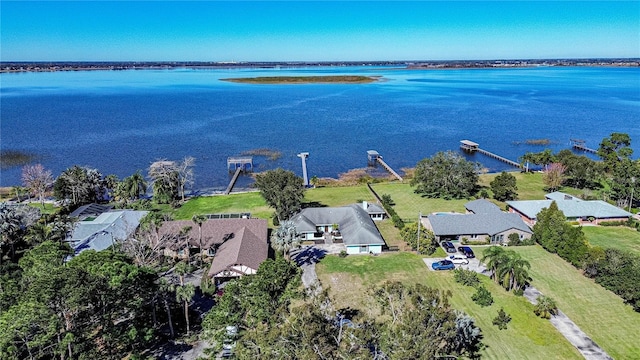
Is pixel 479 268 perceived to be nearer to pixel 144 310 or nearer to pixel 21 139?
pixel 144 310

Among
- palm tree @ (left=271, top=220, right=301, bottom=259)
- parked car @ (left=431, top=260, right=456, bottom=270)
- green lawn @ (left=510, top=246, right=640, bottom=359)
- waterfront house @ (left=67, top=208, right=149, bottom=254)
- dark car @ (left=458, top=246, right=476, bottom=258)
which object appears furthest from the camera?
dark car @ (left=458, top=246, right=476, bottom=258)

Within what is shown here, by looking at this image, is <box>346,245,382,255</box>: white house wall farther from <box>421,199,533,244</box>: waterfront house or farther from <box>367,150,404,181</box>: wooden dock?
<box>367,150,404,181</box>: wooden dock

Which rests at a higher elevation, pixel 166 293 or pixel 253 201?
pixel 166 293

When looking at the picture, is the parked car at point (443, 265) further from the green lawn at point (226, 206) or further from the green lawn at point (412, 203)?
the green lawn at point (226, 206)

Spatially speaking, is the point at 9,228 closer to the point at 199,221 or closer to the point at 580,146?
the point at 199,221

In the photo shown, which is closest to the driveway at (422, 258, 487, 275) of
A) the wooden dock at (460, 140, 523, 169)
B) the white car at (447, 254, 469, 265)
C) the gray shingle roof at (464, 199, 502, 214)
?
the white car at (447, 254, 469, 265)

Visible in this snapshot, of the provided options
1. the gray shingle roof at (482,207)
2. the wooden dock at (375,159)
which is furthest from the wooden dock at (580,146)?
the gray shingle roof at (482,207)

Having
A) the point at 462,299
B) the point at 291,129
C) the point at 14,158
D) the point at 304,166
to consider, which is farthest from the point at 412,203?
the point at 14,158
